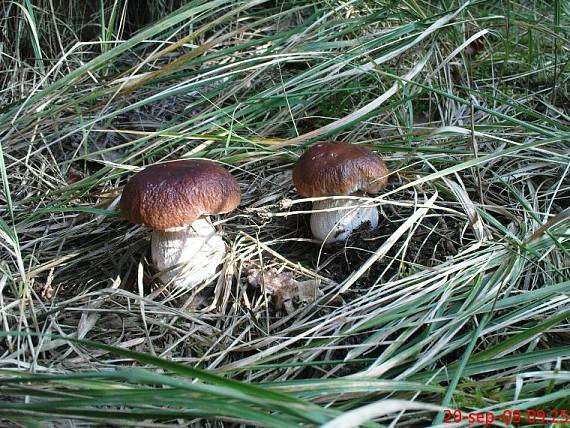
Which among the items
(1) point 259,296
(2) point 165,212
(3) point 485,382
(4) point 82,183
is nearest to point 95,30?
(4) point 82,183

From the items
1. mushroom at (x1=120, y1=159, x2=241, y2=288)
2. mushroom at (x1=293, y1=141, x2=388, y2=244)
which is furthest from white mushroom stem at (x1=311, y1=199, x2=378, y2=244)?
mushroom at (x1=120, y1=159, x2=241, y2=288)

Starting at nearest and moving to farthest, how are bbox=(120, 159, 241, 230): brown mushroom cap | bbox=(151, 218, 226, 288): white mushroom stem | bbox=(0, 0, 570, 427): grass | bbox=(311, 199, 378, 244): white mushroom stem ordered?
bbox=(0, 0, 570, 427): grass
bbox=(120, 159, 241, 230): brown mushroom cap
bbox=(151, 218, 226, 288): white mushroom stem
bbox=(311, 199, 378, 244): white mushroom stem

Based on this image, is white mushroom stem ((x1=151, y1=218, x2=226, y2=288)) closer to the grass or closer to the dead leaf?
the grass

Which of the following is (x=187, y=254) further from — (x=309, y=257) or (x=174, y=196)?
(x=309, y=257)

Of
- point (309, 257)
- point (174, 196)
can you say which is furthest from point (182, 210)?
point (309, 257)

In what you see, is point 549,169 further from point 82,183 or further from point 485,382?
point 82,183

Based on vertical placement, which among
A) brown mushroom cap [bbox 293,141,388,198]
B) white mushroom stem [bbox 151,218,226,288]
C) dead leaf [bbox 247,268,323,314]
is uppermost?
brown mushroom cap [bbox 293,141,388,198]

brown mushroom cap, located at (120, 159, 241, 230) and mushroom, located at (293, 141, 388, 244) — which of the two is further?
mushroom, located at (293, 141, 388, 244)

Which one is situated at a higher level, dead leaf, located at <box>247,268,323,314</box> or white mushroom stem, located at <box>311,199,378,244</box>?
white mushroom stem, located at <box>311,199,378,244</box>

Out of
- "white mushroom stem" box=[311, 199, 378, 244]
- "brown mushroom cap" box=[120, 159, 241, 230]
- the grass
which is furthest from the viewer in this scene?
"white mushroom stem" box=[311, 199, 378, 244]
